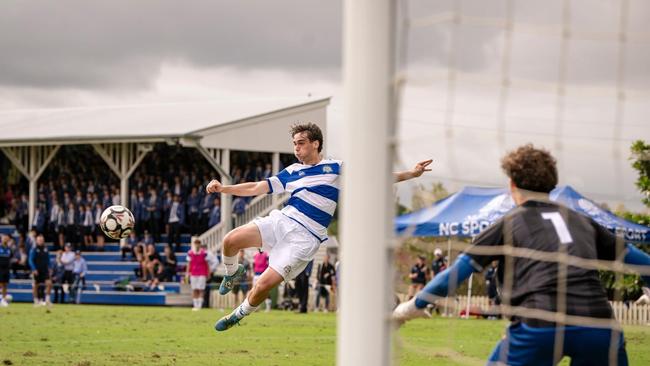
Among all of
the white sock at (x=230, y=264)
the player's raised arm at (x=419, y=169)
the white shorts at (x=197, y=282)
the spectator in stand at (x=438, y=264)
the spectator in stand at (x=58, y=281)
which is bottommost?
the spectator in stand at (x=58, y=281)

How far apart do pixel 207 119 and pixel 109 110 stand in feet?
26.6

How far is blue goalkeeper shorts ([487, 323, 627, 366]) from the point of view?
5379 millimetres

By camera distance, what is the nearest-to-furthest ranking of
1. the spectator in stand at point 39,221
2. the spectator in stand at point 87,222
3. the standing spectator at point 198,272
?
the standing spectator at point 198,272 → the spectator in stand at point 87,222 → the spectator in stand at point 39,221

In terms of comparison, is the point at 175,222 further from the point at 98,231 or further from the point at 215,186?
the point at 215,186

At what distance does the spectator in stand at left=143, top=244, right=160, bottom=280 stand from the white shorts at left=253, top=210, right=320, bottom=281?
21.2m

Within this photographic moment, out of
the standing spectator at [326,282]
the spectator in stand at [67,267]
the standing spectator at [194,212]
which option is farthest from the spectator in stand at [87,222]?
the standing spectator at [326,282]

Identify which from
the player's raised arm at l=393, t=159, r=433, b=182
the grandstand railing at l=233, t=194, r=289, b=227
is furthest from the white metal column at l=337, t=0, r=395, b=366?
the grandstand railing at l=233, t=194, r=289, b=227

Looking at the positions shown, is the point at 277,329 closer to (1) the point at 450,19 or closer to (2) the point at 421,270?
(2) the point at 421,270

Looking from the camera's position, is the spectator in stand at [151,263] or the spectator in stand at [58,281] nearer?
the spectator in stand at [58,281]

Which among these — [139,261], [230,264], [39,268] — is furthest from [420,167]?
[139,261]

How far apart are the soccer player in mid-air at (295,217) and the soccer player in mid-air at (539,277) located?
4.78 m

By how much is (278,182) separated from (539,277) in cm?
514

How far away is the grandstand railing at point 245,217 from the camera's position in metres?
33.0

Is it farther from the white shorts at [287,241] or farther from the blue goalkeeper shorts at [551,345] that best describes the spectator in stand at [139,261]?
the blue goalkeeper shorts at [551,345]
